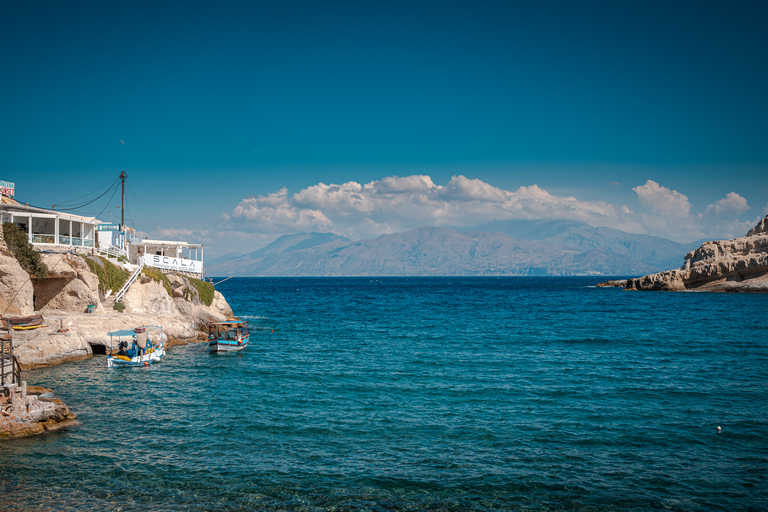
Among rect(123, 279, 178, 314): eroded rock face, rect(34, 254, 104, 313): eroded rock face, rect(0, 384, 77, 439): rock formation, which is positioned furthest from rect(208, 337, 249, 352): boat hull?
rect(0, 384, 77, 439): rock formation

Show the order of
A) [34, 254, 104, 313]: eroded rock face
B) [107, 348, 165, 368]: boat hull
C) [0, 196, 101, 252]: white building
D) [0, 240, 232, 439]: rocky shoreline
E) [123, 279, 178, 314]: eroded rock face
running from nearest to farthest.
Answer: [0, 240, 232, 439]: rocky shoreline
[107, 348, 165, 368]: boat hull
[34, 254, 104, 313]: eroded rock face
[0, 196, 101, 252]: white building
[123, 279, 178, 314]: eroded rock face

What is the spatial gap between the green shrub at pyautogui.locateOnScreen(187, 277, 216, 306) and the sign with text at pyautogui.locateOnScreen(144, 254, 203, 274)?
6.58 ft

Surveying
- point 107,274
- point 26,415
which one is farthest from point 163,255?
point 26,415

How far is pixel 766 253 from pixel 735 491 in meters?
102

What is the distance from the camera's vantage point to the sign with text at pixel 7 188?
51.0m

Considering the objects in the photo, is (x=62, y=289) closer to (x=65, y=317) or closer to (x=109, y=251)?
(x=65, y=317)

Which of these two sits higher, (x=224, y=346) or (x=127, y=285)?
(x=127, y=285)

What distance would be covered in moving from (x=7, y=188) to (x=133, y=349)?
1382 inches

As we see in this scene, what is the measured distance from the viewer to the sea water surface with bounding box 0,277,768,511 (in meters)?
13.7

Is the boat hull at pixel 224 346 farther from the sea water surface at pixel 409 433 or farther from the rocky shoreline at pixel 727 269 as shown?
the rocky shoreline at pixel 727 269

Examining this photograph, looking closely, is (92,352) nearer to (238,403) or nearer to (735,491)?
(238,403)

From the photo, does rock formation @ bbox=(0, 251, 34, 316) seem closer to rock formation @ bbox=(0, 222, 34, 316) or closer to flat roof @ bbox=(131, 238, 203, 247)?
rock formation @ bbox=(0, 222, 34, 316)

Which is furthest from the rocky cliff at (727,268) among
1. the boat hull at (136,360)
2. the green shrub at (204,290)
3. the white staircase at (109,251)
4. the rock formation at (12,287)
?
the rock formation at (12,287)

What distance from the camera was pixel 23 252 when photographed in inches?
1320
